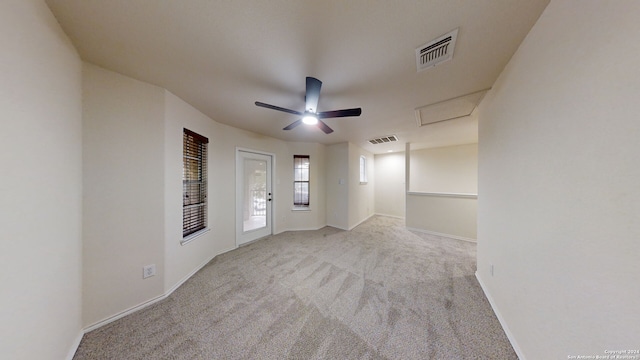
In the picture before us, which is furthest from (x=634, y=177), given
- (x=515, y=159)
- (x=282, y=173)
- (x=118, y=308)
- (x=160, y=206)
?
(x=282, y=173)

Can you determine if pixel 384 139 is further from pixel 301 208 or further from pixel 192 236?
pixel 192 236

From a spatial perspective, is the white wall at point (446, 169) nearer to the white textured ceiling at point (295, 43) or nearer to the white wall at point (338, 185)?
the white wall at point (338, 185)

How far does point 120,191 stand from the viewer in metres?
1.72

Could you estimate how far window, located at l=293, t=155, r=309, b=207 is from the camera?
14.6 ft

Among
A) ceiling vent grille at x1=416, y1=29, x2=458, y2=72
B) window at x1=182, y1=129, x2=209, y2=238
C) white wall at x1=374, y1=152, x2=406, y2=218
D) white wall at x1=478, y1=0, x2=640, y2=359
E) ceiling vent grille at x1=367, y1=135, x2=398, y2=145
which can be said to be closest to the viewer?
white wall at x1=478, y1=0, x2=640, y2=359

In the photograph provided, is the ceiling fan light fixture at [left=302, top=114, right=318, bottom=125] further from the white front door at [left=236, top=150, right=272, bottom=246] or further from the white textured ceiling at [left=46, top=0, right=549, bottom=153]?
the white front door at [left=236, top=150, right=272, bottom=246]

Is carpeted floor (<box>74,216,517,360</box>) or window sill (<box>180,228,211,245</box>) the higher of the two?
window sill (<box>180,228,211,245</box>)

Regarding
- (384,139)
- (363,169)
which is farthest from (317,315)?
(363,169)

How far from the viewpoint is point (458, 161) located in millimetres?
4801

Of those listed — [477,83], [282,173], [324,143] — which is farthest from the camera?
[324,143]

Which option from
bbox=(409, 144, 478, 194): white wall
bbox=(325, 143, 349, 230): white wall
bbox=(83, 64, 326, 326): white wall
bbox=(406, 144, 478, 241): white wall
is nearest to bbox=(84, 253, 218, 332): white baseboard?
bbox=(83, 64, 326, 326): white wall

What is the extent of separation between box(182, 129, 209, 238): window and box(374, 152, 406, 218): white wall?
5132 mm

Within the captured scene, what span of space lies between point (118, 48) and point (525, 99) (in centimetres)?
326

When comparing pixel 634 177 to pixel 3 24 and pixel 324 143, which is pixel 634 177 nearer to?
pixel 3 24
